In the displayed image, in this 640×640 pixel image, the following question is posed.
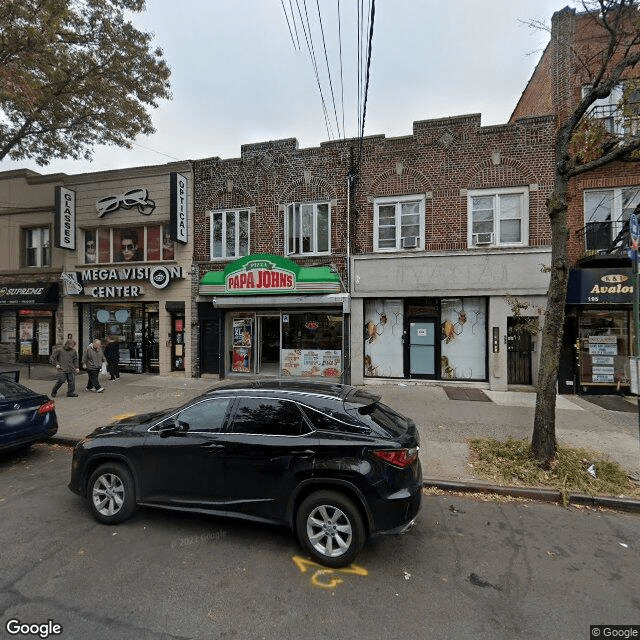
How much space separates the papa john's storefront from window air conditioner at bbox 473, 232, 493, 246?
4288mm

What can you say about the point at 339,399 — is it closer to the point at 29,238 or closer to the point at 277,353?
the point at 277,353

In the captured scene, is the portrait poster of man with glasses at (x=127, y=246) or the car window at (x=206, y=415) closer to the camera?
the car window at (x=206, y=415)

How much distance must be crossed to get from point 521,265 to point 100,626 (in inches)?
448

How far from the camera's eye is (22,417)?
565 cm

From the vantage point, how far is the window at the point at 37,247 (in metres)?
14.3

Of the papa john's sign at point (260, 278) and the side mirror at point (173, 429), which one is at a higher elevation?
the papa john's sign at point (260, 278)

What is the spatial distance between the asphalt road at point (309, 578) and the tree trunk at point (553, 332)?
46.5 inches

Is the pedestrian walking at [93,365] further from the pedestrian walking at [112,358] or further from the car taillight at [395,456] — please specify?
the car taillight at [395,456]

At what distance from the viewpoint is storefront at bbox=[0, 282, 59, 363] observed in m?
13.6

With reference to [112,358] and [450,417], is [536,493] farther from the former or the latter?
[112,358]

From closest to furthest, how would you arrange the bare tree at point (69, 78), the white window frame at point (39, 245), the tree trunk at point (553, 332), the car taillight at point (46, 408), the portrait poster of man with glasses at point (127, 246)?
1. the tree trunk at point (553, 332)
2. the car taillight at point (46, 408)
3. the bare tree at point (69, 78)
4. the portrait poster of man with glasses at point (127, 246)
5. the white window frame at point (39, 245)

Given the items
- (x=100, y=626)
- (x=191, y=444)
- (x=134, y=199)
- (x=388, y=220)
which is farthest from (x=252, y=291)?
(x=100, y=626)

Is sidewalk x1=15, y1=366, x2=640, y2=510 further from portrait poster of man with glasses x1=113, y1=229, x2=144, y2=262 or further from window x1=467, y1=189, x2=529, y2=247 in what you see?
portrait poster of man with glasses x1=113, y1=229, x2=144, y2=262

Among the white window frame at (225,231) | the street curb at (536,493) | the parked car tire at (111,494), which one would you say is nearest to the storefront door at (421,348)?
the white window frame at (225,231)
